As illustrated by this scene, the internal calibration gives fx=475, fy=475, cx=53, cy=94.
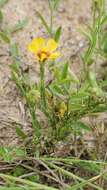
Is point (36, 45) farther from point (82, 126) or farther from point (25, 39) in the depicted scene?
point (25, 39)

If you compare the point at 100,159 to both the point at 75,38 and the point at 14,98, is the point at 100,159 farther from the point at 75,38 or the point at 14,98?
the point at 75,38

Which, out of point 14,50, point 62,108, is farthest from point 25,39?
point 62,108

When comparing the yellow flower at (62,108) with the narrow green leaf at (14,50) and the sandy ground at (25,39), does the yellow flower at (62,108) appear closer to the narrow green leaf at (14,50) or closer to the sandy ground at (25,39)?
the sandy ground at (25,39)

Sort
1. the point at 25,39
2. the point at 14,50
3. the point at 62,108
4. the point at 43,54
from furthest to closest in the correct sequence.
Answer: the point at 25,39
the point at 14,50
the point at 62,108
the point at 43,54

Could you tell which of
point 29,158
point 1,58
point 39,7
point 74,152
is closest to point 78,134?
point 74,152

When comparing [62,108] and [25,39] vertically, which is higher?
[25,39]

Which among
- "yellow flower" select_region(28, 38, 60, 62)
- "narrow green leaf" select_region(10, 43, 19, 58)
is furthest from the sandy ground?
→ "yellow flower" select_region(28, 38, 60, 62)

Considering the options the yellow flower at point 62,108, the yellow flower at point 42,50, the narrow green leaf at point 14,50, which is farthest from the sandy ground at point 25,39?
the yellow flower at point 42,50

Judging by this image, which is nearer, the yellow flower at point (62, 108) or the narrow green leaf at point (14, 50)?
the yellow flower at point (62, 108)
